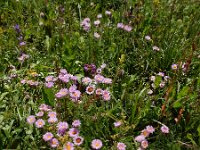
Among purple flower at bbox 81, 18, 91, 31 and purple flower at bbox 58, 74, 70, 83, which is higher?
purple flower at bbox 81, 18, 91, 31

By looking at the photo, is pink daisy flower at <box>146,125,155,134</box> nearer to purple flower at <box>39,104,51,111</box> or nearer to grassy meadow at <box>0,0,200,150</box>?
grassy meadow at <box>0,0,200,150</box>

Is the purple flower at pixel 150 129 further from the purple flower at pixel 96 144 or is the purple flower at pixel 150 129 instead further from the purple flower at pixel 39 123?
the purple flower at pixel 39 123

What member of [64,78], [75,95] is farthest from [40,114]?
[64,78]

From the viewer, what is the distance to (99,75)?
304cm

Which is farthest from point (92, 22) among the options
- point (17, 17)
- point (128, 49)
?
point (17, 17)

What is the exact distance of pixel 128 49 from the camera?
141 inches

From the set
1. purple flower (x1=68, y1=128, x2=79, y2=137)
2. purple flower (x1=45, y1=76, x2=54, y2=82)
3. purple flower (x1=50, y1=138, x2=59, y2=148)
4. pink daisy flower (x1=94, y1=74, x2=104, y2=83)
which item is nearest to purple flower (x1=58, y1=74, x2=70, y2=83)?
purple flower (x1=45, y1=76, x2=54, y2=82)

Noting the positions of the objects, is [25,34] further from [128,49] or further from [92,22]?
[128,49]

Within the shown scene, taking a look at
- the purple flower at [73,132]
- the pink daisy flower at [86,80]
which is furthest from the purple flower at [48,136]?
the pink daisy flower at [86,80]

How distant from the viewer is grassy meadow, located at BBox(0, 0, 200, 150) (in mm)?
2654

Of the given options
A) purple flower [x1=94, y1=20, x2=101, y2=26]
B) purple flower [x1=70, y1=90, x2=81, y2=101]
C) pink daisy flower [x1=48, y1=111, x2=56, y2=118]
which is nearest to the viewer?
pink daisy flower [x1=48, y1=111, x2=56, y2=118]

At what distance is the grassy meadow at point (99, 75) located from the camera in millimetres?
2654

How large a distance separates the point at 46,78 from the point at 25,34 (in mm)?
837

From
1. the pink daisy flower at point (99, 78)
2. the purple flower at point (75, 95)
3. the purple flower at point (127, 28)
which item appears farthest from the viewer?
the purple flower at point (127, 28)
